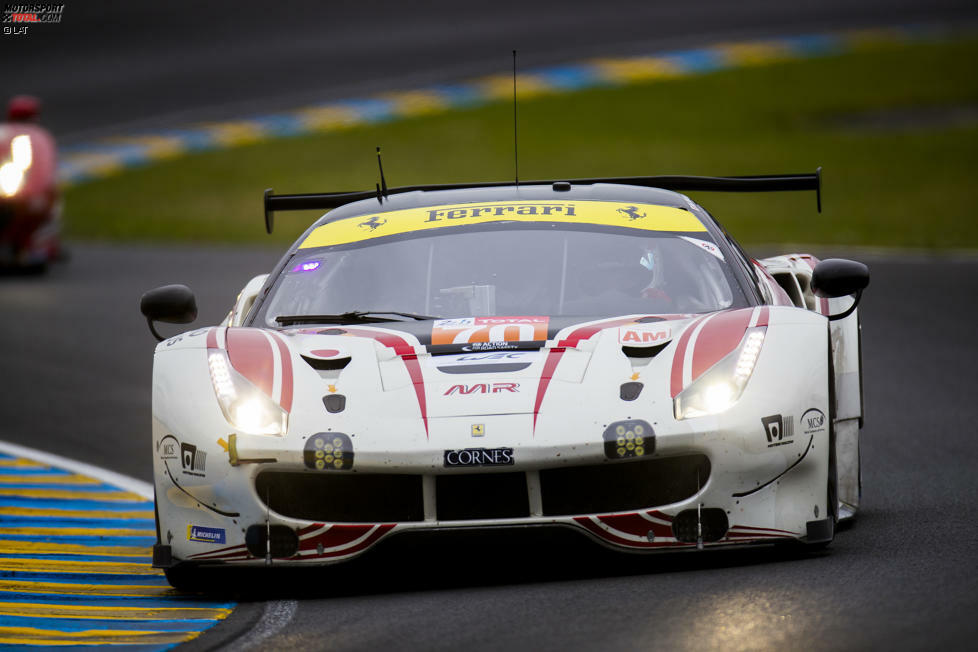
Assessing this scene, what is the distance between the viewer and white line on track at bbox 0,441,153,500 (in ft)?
24.6

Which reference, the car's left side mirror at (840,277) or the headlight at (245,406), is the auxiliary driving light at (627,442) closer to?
the headlight at (245,406)

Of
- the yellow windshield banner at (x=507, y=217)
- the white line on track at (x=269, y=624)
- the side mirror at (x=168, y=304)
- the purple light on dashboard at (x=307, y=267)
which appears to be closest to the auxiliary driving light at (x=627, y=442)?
the white line on track at (x=269, y=624)

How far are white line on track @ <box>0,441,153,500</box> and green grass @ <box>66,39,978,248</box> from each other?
9496 millimetres

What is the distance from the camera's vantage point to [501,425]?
4.87 metres

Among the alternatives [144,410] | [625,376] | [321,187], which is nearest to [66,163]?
[321,187]

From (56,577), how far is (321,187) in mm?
16213

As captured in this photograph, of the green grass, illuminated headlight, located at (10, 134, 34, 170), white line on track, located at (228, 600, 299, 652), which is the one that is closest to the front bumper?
white line on track, located at (228, 600, 299, 652)

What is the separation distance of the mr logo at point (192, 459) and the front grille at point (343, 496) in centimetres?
19

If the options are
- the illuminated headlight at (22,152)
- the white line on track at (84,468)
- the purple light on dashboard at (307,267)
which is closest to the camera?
the purple light on dashboard at (307,267)

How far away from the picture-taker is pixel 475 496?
4891 millimetres

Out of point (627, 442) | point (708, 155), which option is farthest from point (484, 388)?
point (708, 155)

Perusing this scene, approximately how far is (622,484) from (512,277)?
126 cm

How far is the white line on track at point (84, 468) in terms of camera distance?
7.48 m

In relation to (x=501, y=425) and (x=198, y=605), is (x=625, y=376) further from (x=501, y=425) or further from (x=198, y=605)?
(x=198, y=605)
